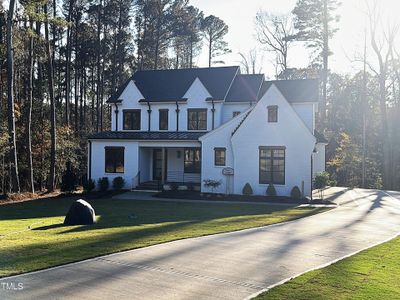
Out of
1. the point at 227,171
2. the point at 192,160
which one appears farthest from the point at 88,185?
the point at 227,171

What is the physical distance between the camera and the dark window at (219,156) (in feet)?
89.5

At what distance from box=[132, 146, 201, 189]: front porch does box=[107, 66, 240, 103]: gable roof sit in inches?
150

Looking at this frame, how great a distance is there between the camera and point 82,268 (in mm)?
8023

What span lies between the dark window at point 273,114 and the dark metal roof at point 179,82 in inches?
212

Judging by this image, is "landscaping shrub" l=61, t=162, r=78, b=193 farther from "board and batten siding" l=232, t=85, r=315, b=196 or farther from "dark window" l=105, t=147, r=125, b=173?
"board and batten siding" l=232, t=85, r=315, b=196

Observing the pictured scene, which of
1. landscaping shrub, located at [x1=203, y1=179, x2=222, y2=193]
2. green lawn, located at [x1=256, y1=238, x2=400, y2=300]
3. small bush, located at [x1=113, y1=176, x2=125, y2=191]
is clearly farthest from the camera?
small bush, located at [x1=113, y1=176, x2=125, y2=191]

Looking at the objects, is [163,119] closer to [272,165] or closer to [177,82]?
[177,82]

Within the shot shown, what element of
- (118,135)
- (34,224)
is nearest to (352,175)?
(118,135)

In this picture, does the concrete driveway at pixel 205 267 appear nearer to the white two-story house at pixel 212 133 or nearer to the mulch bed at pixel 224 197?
the mulch bed at pixel 224 197

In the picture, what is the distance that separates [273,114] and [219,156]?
13.7ft

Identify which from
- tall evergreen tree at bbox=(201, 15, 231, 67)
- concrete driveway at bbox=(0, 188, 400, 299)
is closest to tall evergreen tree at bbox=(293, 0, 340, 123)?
tall evergreen tree at bbox=(201, 15, 231, 67)

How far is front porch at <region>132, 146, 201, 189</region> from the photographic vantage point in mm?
30078

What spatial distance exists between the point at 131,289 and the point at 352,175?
39.9 metres

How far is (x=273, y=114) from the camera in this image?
26016 millimetres
